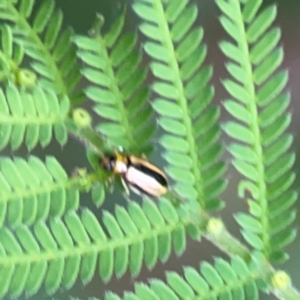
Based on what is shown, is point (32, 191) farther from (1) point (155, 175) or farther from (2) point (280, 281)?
(2) point (280, 281)

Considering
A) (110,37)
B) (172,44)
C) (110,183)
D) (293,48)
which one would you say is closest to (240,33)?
(172,44)

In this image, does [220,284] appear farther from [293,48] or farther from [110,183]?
[293,48]

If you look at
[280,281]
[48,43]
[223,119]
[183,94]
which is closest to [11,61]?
[48,43]

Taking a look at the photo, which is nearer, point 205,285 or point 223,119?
point 205,285

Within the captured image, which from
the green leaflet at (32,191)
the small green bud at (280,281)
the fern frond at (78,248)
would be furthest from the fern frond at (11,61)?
the small green bud at (280,281)

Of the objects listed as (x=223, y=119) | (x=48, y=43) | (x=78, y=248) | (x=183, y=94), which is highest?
(x=183, y=94)

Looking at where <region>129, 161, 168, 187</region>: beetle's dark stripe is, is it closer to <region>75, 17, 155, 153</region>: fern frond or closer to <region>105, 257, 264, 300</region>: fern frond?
<region>75, 17, 155, 153</region>: fern frond
